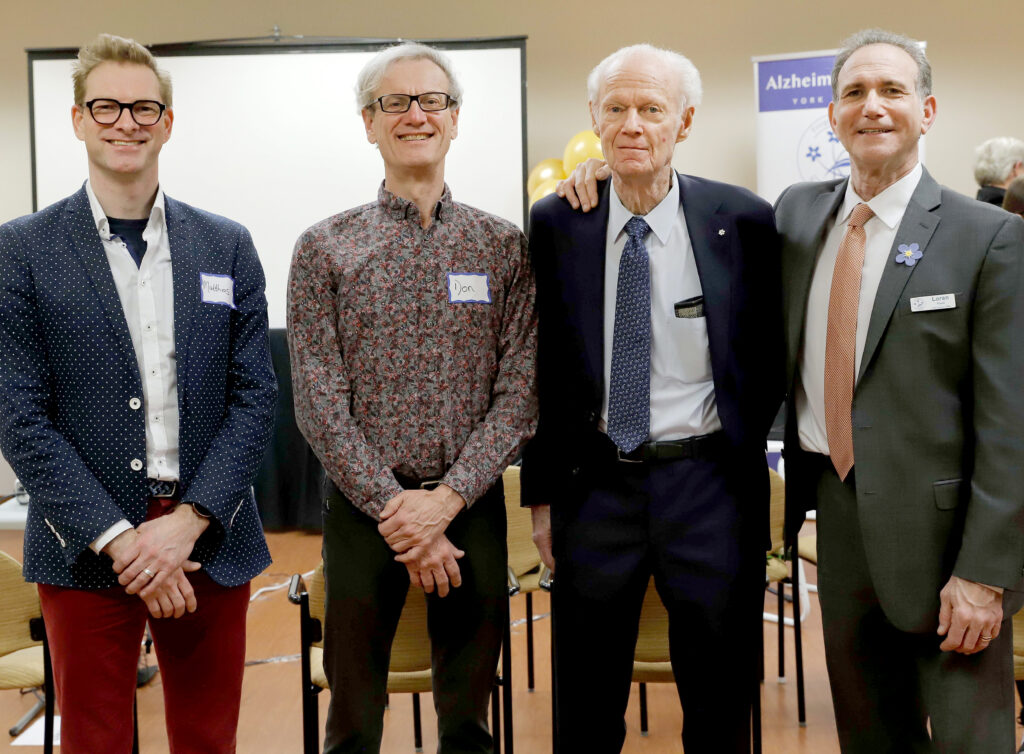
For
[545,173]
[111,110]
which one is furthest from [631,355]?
[545,173]

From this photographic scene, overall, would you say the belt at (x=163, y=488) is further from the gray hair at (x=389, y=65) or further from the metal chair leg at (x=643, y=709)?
the metal chair leg at (x=643, y=709)

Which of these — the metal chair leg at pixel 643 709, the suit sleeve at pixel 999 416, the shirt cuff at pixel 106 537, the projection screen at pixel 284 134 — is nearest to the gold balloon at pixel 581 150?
the projection screen at pixel 284 134

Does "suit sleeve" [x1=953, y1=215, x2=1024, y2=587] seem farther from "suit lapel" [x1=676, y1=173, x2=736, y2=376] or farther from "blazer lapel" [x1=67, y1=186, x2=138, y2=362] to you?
"blazer lapel" [x1=67, y1=186, x2=138, y2=362]

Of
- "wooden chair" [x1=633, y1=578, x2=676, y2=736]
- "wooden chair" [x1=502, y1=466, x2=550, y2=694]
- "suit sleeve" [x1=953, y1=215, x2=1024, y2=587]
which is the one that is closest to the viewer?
"suit sleeve" [x1=953, y1=215, x2=1024, y2=587]

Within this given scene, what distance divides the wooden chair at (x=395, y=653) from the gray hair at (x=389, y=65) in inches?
50.0

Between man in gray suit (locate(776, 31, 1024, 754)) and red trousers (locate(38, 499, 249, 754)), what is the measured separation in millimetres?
1328

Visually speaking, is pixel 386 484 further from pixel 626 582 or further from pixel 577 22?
pixel 577 22

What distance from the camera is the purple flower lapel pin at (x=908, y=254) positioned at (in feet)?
6.02

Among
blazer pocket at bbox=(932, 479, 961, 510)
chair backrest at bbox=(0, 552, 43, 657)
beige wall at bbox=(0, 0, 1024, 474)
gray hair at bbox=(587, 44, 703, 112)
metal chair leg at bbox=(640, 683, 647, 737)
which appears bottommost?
metal chair leg at bbox=(640, 683, 647, 737)

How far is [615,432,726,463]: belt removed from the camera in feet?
6.51

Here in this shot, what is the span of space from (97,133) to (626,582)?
4.88 ft

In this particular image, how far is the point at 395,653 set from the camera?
2.52 meters

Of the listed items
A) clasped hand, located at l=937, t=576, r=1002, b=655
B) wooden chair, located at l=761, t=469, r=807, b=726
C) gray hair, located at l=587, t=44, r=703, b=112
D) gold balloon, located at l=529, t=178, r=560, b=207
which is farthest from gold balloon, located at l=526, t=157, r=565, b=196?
clasped hand, located at l=937, t=576, r=1002, b=655

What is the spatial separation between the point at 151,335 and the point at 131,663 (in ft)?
2.30
